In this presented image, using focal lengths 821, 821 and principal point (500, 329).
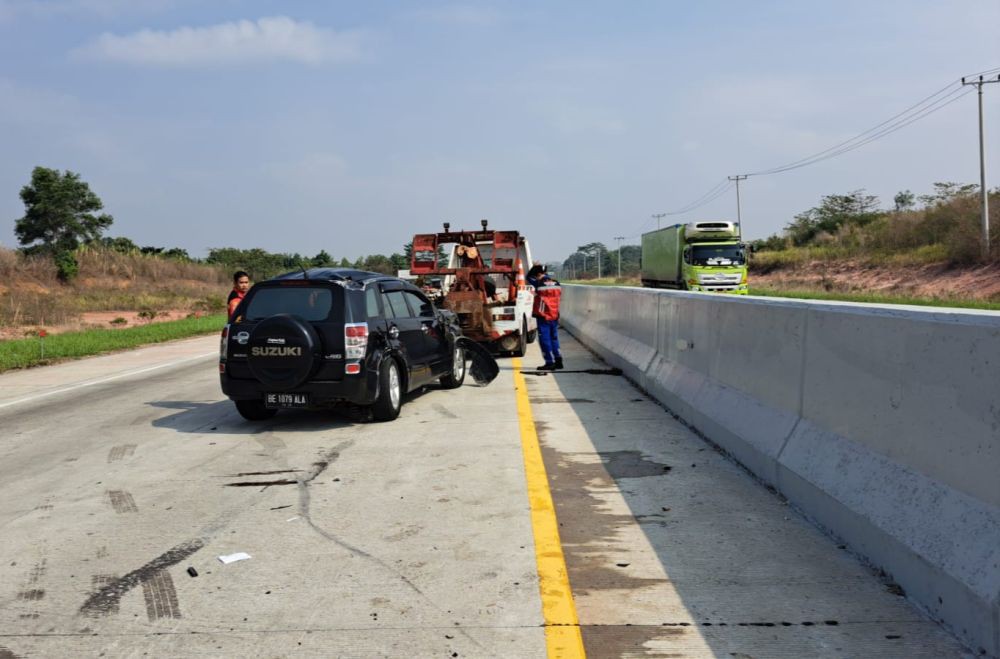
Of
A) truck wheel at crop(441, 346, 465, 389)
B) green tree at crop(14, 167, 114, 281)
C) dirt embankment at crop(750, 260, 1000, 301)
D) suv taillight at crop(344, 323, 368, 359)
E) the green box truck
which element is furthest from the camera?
green tree at crop(14, 167, 114, 281)

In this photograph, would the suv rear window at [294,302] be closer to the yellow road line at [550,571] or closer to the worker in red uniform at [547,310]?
the yellow road line at [550,571]

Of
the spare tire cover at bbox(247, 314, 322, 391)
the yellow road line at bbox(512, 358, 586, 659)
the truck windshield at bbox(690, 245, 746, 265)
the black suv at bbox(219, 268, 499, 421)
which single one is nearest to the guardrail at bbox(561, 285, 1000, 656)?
the yellow road line at bbox(512, 358, 586, 659)

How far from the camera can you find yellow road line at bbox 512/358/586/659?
147 inches

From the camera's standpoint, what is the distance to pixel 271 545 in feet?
17.0

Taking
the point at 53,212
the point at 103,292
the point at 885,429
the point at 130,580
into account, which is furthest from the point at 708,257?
the point at 53,212

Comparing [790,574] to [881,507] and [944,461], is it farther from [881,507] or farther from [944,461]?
[944,461]

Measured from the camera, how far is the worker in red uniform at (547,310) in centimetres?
1364

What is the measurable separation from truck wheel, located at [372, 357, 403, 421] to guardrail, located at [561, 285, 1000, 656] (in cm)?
351

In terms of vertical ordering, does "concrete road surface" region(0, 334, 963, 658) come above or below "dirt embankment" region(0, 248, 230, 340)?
below

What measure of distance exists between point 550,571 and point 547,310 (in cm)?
917

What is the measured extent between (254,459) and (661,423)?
13.9 feet

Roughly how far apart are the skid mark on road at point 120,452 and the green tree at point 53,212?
57.1 metres

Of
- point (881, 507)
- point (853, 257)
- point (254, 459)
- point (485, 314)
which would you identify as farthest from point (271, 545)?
point (853, 257)

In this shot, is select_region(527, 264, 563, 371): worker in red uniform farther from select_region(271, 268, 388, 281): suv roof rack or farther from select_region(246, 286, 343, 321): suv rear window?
select_region(246, 286, 343, 321): suv rear window
